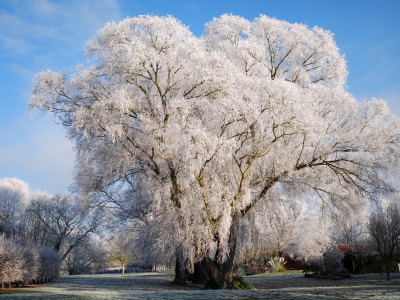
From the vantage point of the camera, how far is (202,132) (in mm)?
10672

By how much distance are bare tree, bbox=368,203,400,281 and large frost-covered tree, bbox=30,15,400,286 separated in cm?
338

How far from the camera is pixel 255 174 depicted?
13750 mm

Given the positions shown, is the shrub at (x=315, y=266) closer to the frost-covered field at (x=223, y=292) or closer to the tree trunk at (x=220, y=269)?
the frost-covered field at (x=223, y=292)

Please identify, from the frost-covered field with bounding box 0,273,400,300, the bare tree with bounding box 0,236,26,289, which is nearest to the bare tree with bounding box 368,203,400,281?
the frost-covered field with bounding box 0,273,400,300

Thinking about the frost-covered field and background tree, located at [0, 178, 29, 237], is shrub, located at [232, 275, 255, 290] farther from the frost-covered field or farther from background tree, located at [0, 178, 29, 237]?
background tree, located at [0, 178, 29, 237]

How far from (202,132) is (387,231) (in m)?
12.5

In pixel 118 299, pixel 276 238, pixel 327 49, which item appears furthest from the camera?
pixel 276 238

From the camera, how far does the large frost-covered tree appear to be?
1157cm

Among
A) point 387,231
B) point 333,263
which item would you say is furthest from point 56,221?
point 387,231

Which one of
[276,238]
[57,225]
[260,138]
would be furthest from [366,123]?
[57,225]

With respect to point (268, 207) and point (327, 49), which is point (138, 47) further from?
point (327, 49)

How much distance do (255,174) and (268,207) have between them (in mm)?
1752

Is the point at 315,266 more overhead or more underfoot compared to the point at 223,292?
more underfoot

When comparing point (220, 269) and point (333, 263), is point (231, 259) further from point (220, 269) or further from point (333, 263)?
point (333, 263)
